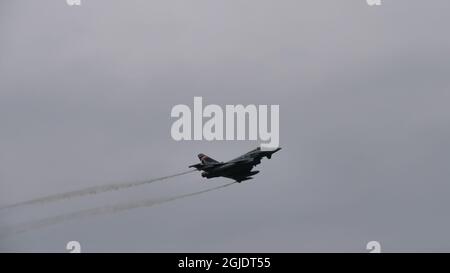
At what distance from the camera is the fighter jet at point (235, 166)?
124 m

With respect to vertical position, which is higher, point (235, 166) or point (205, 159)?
point (205, 159)

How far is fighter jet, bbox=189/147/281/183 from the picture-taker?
408 feet

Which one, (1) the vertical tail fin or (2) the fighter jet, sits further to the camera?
(1) the vertical tail fin

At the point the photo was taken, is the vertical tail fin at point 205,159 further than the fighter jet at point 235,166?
Yes

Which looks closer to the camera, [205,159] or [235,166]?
[235,166]

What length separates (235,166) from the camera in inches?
4943
